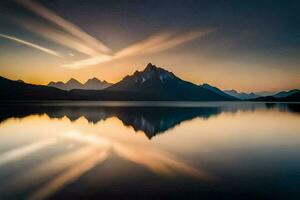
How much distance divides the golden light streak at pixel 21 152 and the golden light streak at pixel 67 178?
5.61 m

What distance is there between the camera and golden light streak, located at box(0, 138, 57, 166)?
812 inches

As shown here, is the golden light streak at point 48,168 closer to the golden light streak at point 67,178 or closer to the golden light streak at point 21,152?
the golden light streak at point 67,178

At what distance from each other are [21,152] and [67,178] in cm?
1090

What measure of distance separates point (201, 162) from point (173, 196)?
8313 millimetres

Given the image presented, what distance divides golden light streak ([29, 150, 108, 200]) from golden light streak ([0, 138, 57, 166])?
5.61 meters

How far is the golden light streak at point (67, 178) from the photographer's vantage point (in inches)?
493

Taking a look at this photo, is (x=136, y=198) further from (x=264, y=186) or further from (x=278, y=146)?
(x=278, y=146)

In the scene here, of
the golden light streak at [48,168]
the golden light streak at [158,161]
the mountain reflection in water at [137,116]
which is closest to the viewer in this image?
the golden light streak at [48,168]

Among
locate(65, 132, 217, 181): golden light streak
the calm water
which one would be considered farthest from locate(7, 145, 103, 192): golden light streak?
locate(65, 132, 217, 181): golden light streak

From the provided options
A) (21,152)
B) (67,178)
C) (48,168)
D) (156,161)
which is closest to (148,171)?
(156,161)

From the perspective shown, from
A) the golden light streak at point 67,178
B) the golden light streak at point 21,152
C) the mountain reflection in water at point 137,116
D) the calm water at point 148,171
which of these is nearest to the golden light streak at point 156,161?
the calm water at point 148,171

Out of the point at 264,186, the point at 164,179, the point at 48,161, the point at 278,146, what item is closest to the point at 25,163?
the point at 48,161

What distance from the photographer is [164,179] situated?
15078 millimetres

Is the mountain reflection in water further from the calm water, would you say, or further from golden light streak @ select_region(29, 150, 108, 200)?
golden light streak @ select_region(29, 150, 108, 200)
